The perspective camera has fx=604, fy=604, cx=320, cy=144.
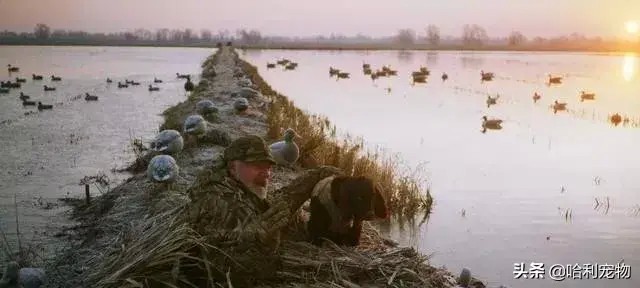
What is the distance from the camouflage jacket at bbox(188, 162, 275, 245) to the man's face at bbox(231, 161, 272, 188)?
0.34 ft

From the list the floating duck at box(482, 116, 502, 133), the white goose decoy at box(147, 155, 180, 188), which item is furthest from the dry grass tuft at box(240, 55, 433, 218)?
the floating duck at box(482, 116, 502, 133)

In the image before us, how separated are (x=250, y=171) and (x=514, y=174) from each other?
10.2 metres

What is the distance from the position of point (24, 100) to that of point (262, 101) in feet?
33.3

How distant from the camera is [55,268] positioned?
6316mm

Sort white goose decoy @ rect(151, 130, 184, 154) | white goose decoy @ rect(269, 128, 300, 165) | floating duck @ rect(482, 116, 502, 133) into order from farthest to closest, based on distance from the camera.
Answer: floating duck @ rect(482, 116, 502, 133) → white goose decoy @ rect(151, 130, 184, 154) → white goose decoy @ rect(269, 128, 300, 165)

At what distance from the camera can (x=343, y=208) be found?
535cm

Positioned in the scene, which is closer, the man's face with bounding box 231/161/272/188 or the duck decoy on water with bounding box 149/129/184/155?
the man's face with bounding box 231/161/272/188

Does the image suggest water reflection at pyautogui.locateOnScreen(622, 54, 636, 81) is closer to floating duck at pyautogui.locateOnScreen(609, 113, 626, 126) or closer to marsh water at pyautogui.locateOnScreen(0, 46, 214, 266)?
floating duck at pyautogui.locateOnScreen(609, 113, 626, 126)

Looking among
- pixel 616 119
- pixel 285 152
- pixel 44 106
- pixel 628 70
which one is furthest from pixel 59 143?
pixel 628 70

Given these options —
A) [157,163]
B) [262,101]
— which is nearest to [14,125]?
[262,101]

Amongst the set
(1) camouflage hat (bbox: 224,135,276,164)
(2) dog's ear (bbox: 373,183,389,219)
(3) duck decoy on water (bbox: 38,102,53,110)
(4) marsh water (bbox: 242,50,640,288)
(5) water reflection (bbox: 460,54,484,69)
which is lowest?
(4) marsh water (bbox: 242,50,640,288)

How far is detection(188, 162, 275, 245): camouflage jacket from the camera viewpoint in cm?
477

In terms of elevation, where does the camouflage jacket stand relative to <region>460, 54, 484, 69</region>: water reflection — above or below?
below

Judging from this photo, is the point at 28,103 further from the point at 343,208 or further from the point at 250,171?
the point at 343,208
